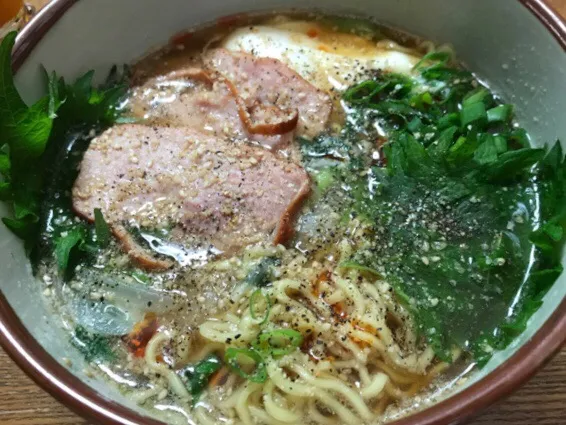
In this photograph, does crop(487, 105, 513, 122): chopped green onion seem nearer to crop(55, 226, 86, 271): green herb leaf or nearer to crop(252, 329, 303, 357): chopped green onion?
crop(252, 329, 303, 357): chopped green onion

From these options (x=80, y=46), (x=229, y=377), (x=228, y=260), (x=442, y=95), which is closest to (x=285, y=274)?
(x=228, y=260)

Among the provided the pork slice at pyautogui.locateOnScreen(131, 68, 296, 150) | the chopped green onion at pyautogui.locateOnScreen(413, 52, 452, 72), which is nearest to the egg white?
the chopped green onion at pyautogui.locateOnScreen(413, 52, 452, 72)

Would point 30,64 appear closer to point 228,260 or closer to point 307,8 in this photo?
point 228,260

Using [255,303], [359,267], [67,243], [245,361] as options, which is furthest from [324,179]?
[67,243]

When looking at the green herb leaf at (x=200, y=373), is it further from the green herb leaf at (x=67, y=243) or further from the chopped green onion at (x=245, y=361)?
the green herb leaf at (x=67, y=243)

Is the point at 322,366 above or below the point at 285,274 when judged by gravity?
below

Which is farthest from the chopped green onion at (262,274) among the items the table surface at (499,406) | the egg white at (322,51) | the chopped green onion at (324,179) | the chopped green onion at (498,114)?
the chopped green onion at (498,114)

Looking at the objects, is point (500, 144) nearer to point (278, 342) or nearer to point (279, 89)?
point (279, 89)
